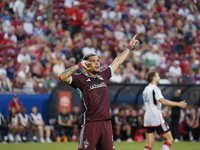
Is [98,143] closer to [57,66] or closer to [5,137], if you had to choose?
[5,137]

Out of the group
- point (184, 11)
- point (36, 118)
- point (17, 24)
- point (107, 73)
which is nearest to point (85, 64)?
point (107, 73)

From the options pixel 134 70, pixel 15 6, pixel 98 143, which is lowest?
pixel 98 143

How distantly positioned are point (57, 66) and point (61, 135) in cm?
318

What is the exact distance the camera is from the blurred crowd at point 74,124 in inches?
640

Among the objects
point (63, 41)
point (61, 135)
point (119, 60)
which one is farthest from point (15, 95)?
point (119, 60)

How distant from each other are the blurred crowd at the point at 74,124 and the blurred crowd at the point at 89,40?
3.88ft

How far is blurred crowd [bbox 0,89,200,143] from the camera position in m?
16.3

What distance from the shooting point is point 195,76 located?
64.6ft

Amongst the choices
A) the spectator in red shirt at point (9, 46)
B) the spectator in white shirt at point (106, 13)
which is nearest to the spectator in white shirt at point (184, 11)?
the spectator in white shirt at point (106, 13)

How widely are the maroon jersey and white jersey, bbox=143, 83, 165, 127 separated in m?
2.86

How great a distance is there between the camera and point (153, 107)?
32.0 feet

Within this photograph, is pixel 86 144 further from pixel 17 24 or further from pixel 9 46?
pixel 17 24

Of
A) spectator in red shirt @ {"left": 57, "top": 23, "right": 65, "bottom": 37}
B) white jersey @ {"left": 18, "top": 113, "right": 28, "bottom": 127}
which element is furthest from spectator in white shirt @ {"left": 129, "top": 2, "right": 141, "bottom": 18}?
white jersey @ {"left": 18, "top": 113, "right": 28, "bottom": 127}

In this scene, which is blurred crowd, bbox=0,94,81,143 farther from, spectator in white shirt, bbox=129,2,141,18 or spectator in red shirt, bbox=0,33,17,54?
spectator in white shirt, bbox=129,2,141,18
